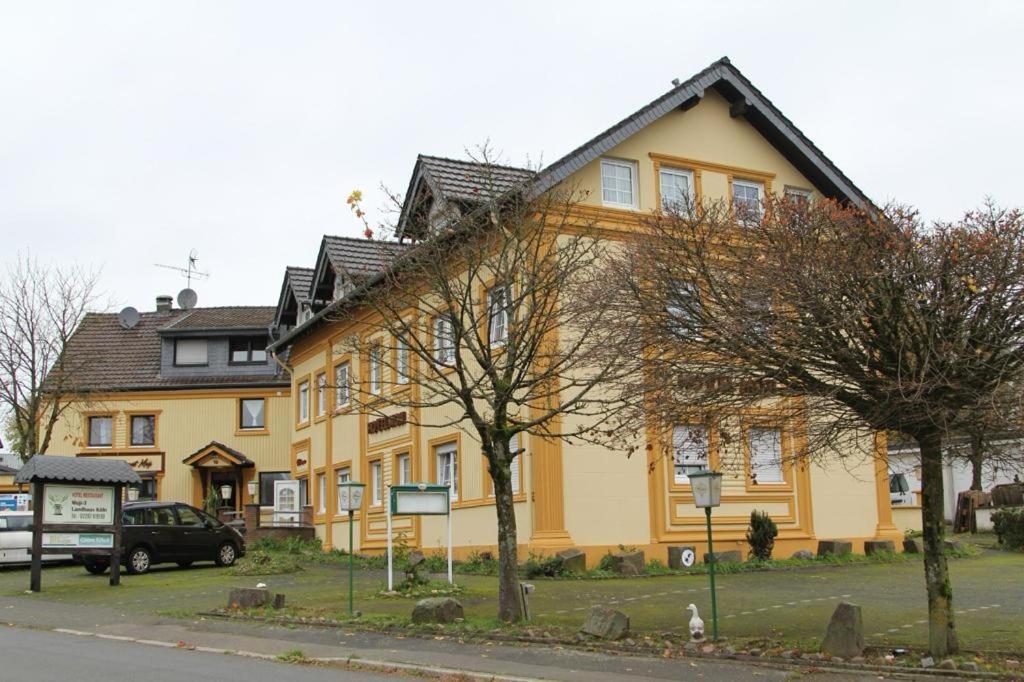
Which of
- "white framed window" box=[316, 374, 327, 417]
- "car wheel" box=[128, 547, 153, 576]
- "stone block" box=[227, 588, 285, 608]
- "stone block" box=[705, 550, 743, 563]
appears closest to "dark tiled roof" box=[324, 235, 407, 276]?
"white framed window" box=[316, 374, 327, 417]

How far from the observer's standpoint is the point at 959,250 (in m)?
11.1

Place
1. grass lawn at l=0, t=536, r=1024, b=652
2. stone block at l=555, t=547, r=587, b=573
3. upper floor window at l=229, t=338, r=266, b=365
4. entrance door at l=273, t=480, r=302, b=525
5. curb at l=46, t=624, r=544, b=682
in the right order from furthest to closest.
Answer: upper floor window at l=229, t=338, r=266, b=365 → entrance door at l=273, t=480, r=302, b=525 → stone block at l=555, t=547, r=587, b=573 → grass lawn at l=0, t=536, r=1024, b=652 → curb at l=46, t=624, r=544, b=682

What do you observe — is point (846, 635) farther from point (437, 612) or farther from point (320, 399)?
point (320, 399)

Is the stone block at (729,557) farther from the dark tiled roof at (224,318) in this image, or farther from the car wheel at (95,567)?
the dark tiled roof at (224,318)

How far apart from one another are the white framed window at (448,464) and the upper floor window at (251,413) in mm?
20593

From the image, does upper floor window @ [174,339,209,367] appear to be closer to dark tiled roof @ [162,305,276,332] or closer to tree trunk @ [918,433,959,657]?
dark tiled roof @ [162,305,276,332]

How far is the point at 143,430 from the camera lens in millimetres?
46156

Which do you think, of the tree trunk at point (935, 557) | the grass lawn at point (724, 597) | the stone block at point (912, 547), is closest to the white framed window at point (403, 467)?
the grass lawn at point (724, 597)

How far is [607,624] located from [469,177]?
26.3 ft

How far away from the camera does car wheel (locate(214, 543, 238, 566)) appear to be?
27.9m

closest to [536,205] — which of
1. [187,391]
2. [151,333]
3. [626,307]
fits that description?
[626,307]

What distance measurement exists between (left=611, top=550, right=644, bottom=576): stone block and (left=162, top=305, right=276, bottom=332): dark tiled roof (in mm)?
27740

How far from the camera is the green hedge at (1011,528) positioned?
2678 centimetres

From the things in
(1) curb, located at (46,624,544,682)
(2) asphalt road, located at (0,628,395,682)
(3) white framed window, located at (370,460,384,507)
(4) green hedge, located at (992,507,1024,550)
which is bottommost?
(1) curb, located at (46,624,544,682)
